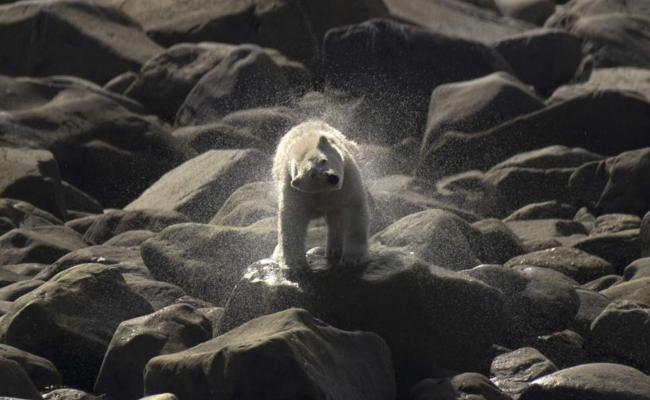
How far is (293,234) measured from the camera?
12039 millimetres

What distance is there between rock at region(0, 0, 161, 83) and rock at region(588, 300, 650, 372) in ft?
58.1

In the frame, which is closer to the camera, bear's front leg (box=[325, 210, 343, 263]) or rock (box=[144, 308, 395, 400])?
rock (box=[144, 308, 395, 400])

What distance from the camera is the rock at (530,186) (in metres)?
21.0

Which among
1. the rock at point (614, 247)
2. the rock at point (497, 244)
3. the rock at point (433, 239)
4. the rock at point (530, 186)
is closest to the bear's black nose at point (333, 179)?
the rock at point (433, 239)

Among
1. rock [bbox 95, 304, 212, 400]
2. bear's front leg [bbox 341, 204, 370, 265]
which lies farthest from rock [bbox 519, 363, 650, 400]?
rock [bbox 95, 304, 212, 400]

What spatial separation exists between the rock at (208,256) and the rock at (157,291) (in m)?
0.28

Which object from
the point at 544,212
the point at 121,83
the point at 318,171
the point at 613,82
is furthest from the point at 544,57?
the point at 318,171

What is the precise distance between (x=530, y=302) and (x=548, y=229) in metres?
5.03

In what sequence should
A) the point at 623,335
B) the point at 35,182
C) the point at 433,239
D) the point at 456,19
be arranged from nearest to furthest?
the point at 623,335 → the point at 433,239 → the point at 35,182 → the point at 456,19

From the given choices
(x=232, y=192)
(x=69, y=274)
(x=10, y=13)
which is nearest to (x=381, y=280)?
(x=69, y=274)

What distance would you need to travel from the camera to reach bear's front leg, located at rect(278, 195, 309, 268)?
12.0 metres

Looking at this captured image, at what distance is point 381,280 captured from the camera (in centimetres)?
1192

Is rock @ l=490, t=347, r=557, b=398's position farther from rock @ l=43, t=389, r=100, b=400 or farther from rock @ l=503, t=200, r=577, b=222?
rock @ l=503, t=200, r=577, b=222

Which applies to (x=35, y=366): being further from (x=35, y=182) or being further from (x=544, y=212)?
(x=544, y=212)
